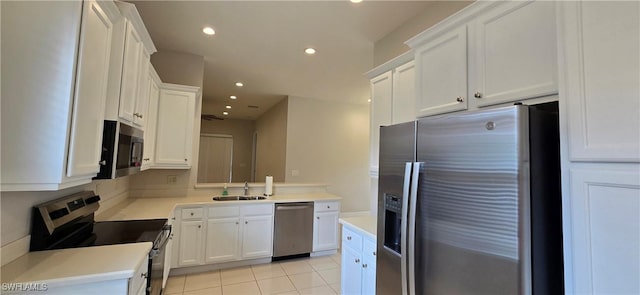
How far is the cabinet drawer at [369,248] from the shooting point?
1971 millimetres

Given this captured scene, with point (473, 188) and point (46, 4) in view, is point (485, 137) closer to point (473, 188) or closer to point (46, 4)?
point (473, 188)

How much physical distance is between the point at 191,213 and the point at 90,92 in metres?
2.12

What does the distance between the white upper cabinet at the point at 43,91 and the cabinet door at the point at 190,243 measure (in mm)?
2057

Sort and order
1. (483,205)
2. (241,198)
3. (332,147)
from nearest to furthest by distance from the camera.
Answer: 1. (483,205)
2. (241,198)
3. (332,147)

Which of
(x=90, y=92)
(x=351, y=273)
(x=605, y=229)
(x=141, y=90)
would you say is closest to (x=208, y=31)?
(x=141, y=90)

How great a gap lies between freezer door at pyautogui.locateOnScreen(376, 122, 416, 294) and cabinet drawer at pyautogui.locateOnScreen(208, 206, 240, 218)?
2.23 metres

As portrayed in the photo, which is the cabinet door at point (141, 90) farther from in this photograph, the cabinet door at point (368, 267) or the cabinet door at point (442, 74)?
the cabinet door at point (442, 74)

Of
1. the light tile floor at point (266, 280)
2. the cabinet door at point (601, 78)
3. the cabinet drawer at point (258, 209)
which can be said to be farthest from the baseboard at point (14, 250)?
the cabinet door at point (601, 78)

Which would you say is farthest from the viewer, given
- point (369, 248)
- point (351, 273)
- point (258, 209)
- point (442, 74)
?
point (258, 209)

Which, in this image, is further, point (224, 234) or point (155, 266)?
point (224, 234)

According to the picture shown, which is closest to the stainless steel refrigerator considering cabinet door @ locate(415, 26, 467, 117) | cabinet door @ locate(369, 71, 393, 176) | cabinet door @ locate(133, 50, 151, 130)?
cabinet door @ locate(415, 26, 467, 117)

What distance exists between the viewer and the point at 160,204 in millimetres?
3031

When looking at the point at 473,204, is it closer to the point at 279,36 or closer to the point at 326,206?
the point at 279,36

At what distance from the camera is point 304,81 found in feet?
15.9
